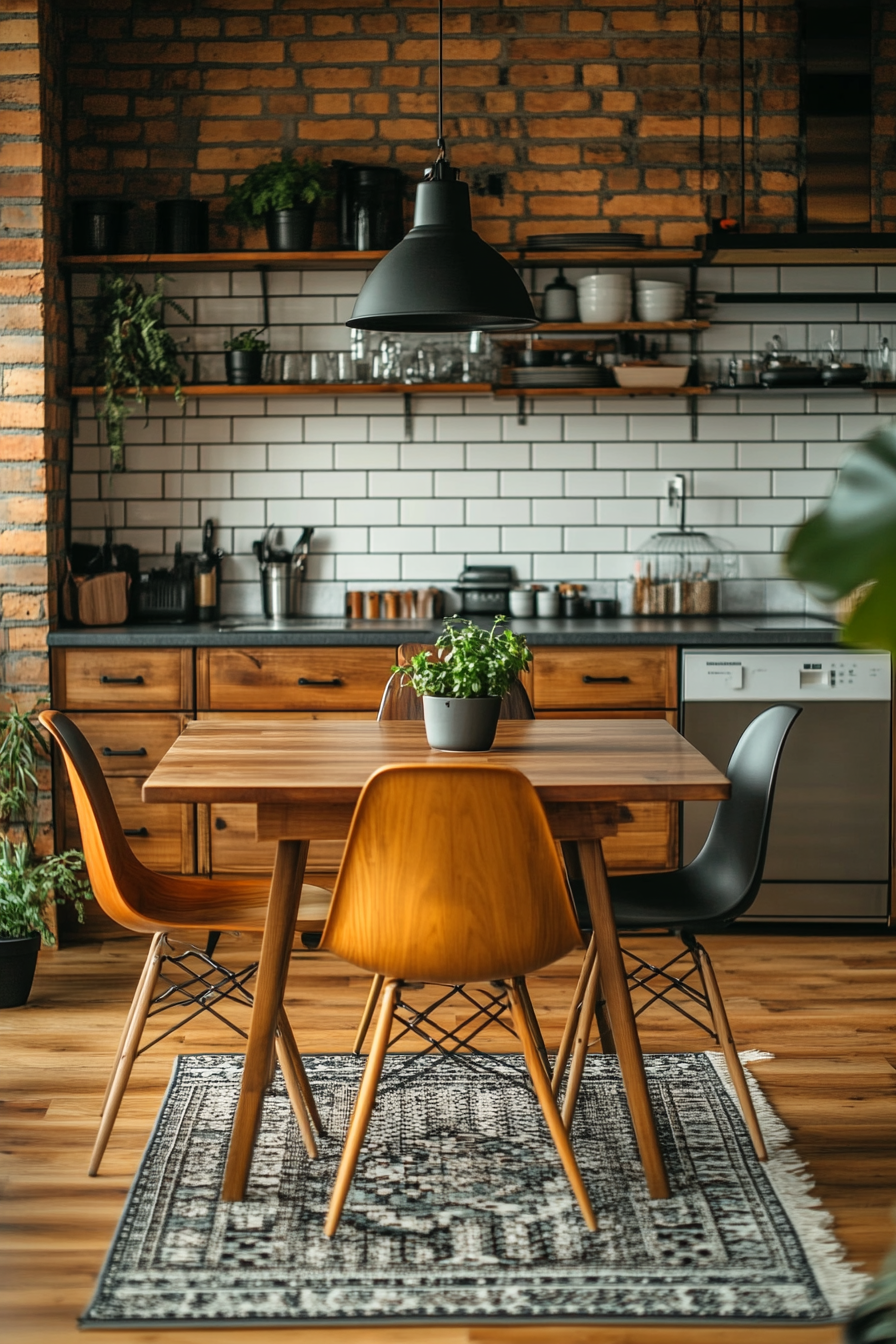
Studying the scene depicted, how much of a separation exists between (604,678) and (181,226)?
7.11ft

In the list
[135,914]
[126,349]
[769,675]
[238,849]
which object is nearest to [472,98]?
[126,349]

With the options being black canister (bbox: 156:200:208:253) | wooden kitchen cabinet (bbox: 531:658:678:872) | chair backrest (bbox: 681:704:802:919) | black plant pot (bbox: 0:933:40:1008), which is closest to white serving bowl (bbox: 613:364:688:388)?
wooden kitchen cabinet (bbox: 531:658:678:872)

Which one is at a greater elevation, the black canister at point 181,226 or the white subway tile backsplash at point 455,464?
the black canister at point 181,226

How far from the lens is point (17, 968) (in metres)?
3.75

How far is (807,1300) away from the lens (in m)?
2.23

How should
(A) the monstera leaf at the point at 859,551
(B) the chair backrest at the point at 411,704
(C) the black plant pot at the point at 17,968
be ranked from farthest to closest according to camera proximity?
(C) the black plant pot at the point at 17,968, (B) the chair backrest at the point at 411,704, (A) the monstera leaf at the point at 859,551

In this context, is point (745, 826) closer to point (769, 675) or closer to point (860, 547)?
point (769, 675)

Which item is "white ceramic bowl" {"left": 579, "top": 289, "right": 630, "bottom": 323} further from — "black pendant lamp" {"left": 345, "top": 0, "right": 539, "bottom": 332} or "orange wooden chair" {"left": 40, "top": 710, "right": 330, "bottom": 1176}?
"orange wooden chair" {"left": 40, "top": 710, "right": 330, "bottom": 1176}

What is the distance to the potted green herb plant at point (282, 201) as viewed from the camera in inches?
183

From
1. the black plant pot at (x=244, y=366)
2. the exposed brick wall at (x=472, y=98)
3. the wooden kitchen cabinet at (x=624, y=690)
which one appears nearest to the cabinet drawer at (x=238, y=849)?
the wooden kitchen cabinet at (x=624, y=690)

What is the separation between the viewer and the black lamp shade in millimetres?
2957

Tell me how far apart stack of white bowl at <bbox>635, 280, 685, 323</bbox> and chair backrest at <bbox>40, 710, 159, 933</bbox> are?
2880 millimetres

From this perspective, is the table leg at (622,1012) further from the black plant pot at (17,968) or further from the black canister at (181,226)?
the black canister at (181,226)

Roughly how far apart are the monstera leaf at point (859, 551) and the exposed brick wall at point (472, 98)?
3976 millimetres
